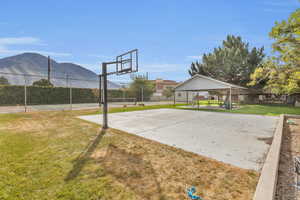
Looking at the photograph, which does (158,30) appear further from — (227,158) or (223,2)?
(227,158)

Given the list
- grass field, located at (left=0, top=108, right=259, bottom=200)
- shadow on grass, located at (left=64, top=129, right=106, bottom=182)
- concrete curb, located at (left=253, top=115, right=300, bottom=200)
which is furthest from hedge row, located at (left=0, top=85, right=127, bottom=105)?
concrete curb, located at (left=253, top=115, right=300, bottom=200)

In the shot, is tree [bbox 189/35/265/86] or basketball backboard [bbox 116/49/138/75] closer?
basketball backboard [bbox 116/49/138/75]

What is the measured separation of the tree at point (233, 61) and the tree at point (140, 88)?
11033 millimetres

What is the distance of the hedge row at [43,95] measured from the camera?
14.9 metres

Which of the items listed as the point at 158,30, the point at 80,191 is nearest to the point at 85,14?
the point at 158,30

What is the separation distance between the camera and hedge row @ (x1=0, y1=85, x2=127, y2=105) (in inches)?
589

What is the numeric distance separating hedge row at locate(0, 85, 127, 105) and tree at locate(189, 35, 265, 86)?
17.5 meters

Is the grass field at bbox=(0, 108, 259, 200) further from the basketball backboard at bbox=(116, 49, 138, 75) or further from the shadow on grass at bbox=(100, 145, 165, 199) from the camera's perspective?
the basketball backboard at bbox=(116, 49, 138, 75)

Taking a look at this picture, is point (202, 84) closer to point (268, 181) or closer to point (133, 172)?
point (268, 181)

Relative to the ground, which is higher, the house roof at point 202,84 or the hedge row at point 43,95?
the house roof at point 202,84

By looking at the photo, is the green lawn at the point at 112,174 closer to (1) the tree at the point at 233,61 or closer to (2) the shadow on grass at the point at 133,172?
(2) the shadow on grass at the point at 133,172

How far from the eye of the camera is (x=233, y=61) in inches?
735

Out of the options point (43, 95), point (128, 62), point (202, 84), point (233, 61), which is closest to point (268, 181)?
point (128, 62)

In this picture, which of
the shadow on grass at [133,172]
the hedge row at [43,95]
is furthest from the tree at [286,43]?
the hedge row at [43,95]
